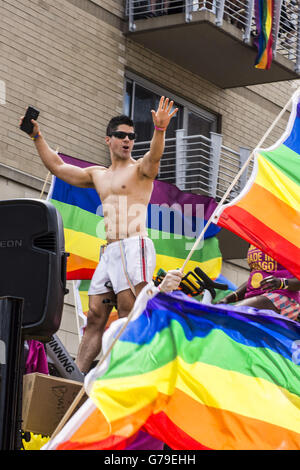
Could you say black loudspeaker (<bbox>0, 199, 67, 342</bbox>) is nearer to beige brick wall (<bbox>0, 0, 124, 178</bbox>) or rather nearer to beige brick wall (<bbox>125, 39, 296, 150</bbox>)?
beige brick wall (<bbox>0, 0, 124, 178</bbox>)

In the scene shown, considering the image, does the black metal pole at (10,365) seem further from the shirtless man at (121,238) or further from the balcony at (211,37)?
the balcony at (211,37)

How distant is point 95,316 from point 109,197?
92 cm

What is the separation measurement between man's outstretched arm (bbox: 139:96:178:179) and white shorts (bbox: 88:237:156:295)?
54 centimetres

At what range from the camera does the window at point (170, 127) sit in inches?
672

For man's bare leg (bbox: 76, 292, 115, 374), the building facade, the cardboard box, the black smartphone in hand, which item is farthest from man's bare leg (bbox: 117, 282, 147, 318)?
the building facade

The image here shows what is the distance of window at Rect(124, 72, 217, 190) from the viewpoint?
17078 millimetres

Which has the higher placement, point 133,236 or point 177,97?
point 177,97

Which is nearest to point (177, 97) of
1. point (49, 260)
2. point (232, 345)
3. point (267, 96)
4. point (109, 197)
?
point (267, 96)

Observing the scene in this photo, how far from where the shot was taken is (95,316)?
8375 mm

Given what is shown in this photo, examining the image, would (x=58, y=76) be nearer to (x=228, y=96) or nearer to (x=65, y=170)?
(x=228, y=96)

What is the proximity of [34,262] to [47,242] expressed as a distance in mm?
138
